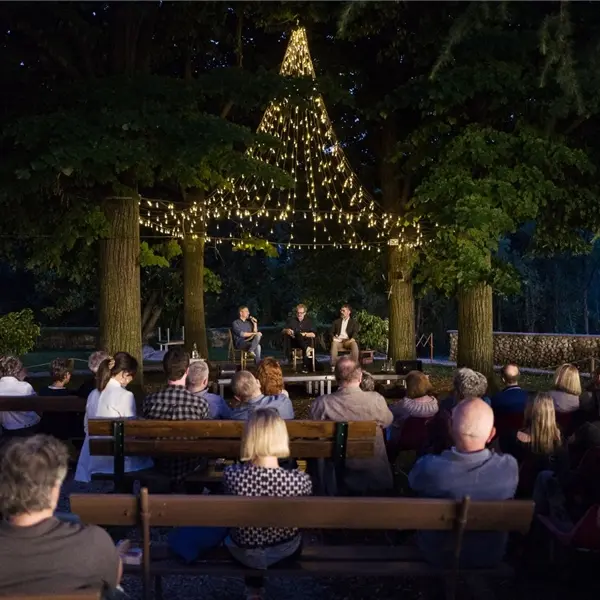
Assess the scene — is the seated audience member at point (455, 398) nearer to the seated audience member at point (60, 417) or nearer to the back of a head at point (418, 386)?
the back of a head at point (418, 386)

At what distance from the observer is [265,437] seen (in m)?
4.48

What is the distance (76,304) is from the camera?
105 feet

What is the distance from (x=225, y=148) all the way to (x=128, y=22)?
3.19 metres

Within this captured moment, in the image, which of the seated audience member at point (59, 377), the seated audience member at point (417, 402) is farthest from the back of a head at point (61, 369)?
the seated audience member at point (417, 402)

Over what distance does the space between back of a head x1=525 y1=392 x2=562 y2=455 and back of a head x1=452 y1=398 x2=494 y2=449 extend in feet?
4.79

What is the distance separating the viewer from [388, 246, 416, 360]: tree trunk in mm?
18609

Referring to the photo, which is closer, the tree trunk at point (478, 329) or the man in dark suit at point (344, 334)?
the tree trunk at point (478, 329)

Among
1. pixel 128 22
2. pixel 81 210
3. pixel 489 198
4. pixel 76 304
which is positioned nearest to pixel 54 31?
pixel 128 22

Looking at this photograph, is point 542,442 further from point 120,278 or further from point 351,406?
point 120,278

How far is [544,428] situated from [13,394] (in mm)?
4634

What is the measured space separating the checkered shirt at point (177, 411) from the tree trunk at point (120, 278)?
7.26 m

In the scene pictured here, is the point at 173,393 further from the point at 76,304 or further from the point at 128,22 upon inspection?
the point at 76,304

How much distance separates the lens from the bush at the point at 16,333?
20578mm

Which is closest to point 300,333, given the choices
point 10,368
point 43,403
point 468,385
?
point 10,368
